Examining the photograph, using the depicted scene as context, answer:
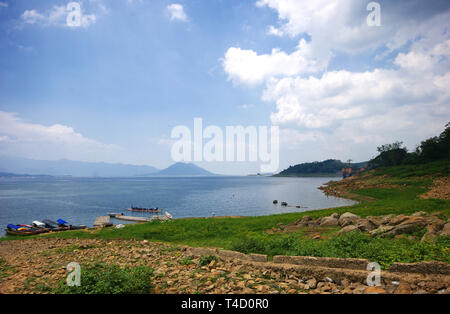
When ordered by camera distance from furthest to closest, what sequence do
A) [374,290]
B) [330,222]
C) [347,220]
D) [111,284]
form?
[330,222] < [347,220] < [111,284] < [374,290]

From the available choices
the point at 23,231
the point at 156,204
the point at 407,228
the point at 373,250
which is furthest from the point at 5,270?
the point at 156,204

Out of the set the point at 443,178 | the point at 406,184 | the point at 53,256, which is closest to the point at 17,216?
the point at 53,256

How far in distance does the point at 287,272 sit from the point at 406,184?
182ft

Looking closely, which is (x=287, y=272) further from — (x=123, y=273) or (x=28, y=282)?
(x=28, y=282)

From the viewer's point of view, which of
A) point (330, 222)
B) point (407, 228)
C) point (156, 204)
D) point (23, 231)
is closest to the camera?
point (407, 228)

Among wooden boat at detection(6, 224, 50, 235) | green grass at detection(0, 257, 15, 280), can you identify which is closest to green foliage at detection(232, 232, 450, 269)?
green grass at detection(0, 257, 15, 280)

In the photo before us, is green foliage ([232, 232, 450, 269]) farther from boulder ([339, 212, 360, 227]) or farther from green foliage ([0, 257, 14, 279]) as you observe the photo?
green foliage ([0, 257, 14, 279])

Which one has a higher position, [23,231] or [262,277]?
[262,277]

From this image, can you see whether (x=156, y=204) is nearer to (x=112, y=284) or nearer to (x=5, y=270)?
(x=5, y=270)

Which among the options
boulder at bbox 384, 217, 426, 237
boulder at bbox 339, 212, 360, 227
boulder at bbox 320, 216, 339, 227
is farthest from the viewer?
boulder at bbox 320, 216, 339, 227

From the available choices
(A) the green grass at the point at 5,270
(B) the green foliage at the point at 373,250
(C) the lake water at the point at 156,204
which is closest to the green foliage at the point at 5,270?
(A) the green grass at the point at 5,270

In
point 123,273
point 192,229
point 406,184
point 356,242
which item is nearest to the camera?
point 123,273

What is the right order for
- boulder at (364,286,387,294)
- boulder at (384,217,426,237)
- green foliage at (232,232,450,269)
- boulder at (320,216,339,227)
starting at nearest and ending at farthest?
boulder at (364,286,387,294) → green foliage at (232,232,450,269) → boulder at (384,217,426,237) → boulder at (320,216,339,227)

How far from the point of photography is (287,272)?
6957 mm
